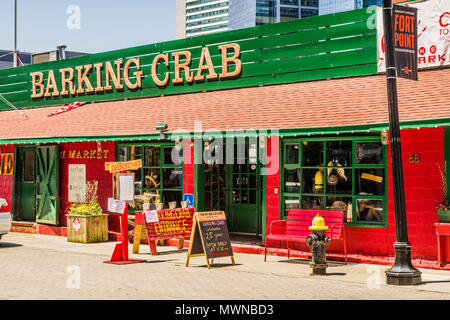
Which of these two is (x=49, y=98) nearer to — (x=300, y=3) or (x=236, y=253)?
(x=236, y=253)

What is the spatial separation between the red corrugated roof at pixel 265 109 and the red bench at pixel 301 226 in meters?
1.76

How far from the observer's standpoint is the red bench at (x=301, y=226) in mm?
12141

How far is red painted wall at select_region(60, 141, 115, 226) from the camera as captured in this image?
16.7 m

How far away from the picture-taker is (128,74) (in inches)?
720

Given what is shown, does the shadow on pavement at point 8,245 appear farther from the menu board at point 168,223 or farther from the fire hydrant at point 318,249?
the fire hydrant at point 318,249

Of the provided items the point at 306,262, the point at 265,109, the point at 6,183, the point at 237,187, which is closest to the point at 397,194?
the point at 306,262

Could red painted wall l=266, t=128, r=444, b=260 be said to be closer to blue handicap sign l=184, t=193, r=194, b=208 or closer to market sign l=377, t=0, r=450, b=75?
market sign l=377, t=0, r=450, b=75

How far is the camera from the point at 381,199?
12180mm

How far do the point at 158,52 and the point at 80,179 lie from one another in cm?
406

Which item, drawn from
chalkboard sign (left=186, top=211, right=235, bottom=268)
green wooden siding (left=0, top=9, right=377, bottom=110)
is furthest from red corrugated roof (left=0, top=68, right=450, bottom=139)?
chalkboard sign (left=186, top=211, right=235, bottom=268)

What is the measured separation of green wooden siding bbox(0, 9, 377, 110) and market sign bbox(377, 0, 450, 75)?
1.03 metres

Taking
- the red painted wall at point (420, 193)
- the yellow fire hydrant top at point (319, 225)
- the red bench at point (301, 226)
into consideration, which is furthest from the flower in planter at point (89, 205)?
the red painted wall at point (420, 193)
